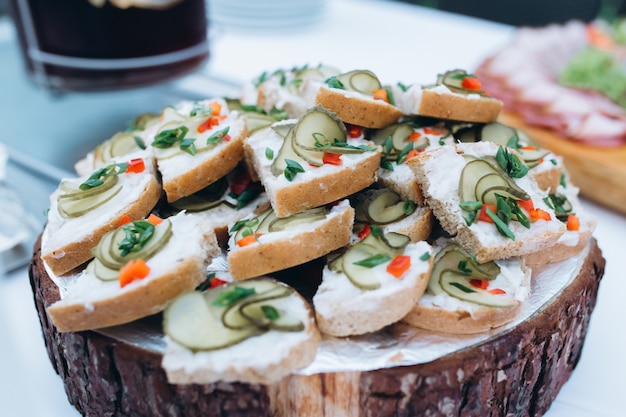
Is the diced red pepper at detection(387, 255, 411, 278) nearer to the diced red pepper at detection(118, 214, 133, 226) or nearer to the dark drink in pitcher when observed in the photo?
the diced red pepper at detection(118, 214, 133, 226)

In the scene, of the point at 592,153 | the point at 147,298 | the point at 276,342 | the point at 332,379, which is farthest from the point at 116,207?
the point at 592,153

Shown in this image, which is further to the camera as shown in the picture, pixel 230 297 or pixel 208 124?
pixel 208 124

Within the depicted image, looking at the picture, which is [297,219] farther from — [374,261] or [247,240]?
[374,261]

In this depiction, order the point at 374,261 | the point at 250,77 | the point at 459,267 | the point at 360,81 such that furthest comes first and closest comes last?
the point at 250,77 → the point at 360,81 → the point at 459,267 → the point at 374,261

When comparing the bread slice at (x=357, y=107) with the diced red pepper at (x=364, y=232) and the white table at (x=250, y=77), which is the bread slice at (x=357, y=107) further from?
the white table at (x=250, y=77)

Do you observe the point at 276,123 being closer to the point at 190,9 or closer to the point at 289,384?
the point at 289,384

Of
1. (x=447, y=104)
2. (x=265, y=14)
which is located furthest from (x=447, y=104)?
(x=265, y=14)
